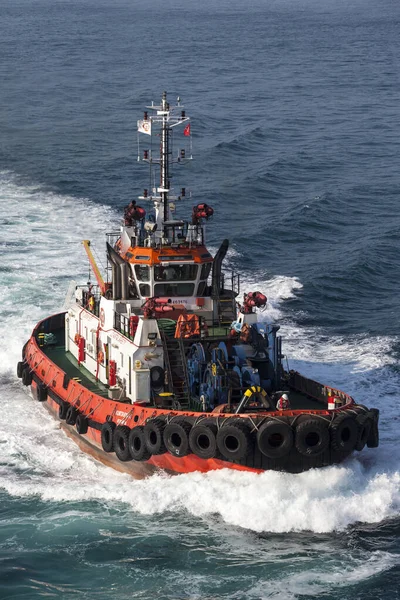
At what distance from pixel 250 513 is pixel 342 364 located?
34.1 ft

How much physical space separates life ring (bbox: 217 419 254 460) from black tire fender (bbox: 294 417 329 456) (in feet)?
3.22

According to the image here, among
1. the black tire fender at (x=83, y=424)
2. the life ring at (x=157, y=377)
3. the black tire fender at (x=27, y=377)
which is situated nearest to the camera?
the life ring at (x=157, y=377)

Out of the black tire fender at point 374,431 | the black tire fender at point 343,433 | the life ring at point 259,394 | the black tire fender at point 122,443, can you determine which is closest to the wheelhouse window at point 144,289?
the black tire fender at point 122,443

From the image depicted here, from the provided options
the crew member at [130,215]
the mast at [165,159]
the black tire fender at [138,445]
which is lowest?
the black tire fender at [138,445]

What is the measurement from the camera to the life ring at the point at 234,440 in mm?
22812

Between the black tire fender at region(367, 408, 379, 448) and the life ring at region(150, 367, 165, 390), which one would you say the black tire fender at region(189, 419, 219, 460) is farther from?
the black tire fender at region(367, 408, 379, 448)

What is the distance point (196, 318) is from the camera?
1035 inches

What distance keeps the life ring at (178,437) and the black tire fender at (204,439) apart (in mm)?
140

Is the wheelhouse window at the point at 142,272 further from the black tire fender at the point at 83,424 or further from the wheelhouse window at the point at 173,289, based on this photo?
the black tire fender at the point at 83,424

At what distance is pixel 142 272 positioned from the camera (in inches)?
1064

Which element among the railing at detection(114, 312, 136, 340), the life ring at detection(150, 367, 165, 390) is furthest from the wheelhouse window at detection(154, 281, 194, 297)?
the life ring at detection(150, 367, 165, 390)

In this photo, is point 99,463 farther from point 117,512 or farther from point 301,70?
point 301,70

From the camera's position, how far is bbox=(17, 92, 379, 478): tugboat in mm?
23109

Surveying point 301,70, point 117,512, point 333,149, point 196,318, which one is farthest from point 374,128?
point 117,512
